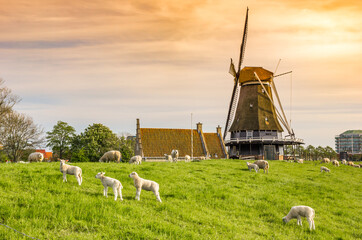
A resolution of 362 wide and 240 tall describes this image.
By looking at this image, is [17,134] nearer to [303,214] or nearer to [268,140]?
[268,140]

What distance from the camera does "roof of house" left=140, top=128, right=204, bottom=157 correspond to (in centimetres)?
6631

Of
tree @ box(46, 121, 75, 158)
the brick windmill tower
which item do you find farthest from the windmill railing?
tree @ box(46, 121, 75, 158)

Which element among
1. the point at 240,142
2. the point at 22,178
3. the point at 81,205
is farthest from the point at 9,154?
the point at 81,205

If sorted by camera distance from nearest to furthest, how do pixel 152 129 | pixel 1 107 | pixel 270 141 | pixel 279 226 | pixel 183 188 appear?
pixel 279 226 < pixel 183 188 < pixel 1 107 < pixel 270 141 < pixel 152 129

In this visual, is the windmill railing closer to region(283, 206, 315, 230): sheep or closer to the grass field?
the grass field

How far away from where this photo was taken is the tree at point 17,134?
6272cm

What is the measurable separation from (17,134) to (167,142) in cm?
2944

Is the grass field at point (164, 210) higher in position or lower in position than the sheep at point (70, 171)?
lower

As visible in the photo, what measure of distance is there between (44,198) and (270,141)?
58333 mm

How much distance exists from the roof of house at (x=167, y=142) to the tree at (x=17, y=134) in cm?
2219

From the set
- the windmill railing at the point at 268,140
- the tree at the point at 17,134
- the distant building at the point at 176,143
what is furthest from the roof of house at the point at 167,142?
the tree at the point at 17,134

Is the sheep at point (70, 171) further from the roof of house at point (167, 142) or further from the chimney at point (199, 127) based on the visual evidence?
the chimney at point (199, 127)

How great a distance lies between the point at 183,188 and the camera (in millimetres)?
17969

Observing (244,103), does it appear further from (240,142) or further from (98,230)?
(98,230)
